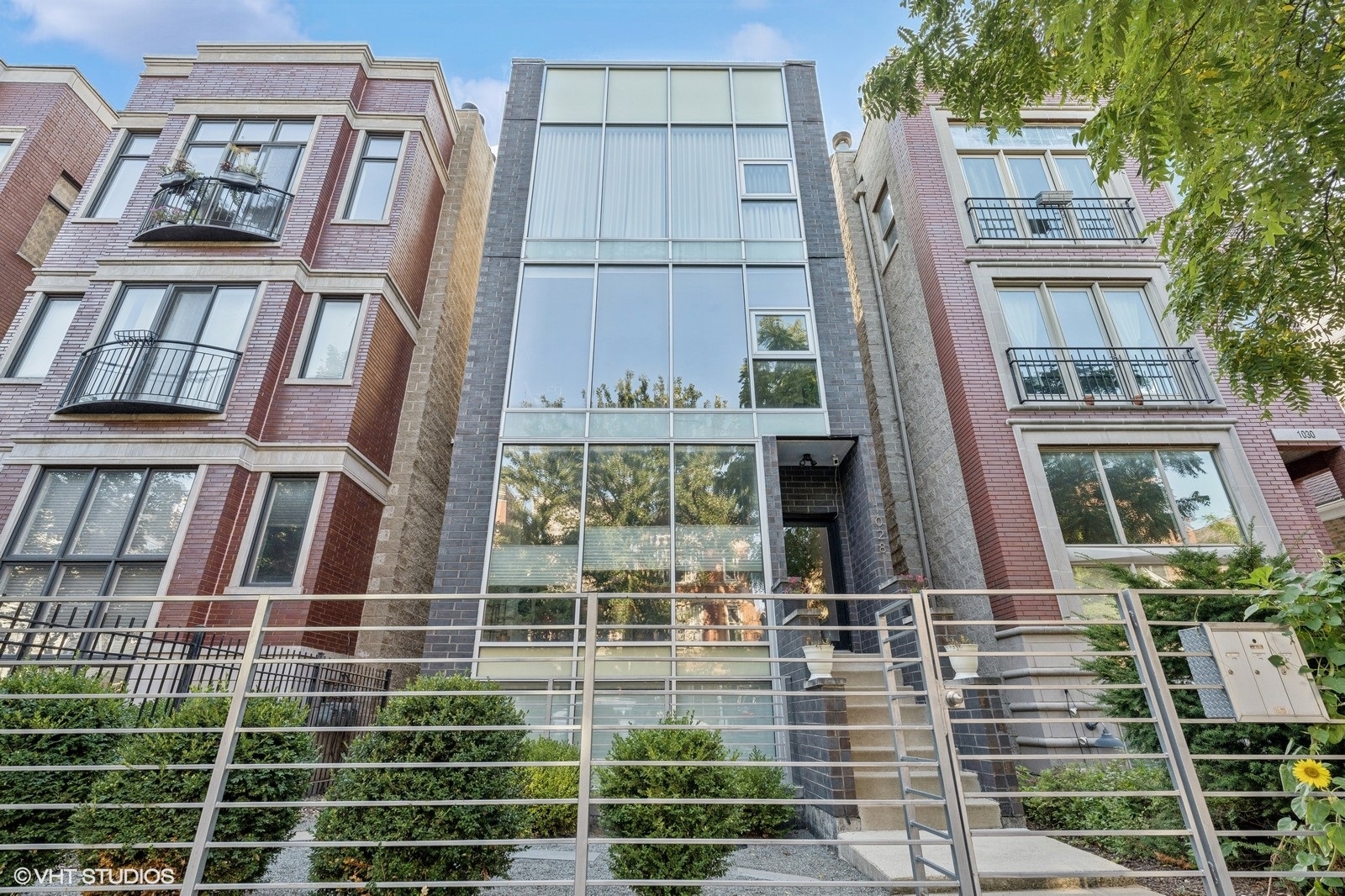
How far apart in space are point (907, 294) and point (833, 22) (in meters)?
4.55

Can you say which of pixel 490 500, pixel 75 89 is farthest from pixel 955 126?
pixel 75 89

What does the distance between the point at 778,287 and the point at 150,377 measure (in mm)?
9777

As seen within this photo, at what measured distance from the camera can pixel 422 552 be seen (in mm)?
10219

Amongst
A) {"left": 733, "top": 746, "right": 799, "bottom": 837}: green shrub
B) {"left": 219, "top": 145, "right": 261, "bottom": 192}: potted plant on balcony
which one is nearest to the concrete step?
{"left": 733, "top": 746, "right": 799, "bottom": 837}: green shrub

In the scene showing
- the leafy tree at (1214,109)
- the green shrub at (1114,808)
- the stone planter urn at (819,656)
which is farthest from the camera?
the stone planter urn at (819,656)

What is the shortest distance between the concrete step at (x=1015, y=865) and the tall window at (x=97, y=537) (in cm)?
898

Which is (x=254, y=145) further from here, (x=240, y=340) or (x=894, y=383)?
(x=894, y=383)

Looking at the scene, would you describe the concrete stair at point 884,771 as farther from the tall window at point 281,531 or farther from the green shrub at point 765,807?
the tall window at point 281,531

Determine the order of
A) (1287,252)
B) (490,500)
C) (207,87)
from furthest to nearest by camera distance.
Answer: (207,87) < (490,500) < (1287,252)

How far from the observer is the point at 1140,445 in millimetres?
8438

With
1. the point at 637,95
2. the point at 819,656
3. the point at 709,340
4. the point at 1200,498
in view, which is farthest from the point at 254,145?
the point at 1200,498

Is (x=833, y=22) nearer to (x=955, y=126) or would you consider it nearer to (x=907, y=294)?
(x=955, y=126)

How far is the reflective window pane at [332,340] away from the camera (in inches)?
374

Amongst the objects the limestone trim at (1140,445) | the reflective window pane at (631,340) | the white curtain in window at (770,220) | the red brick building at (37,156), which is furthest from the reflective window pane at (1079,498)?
the red brick building at (37,156)
